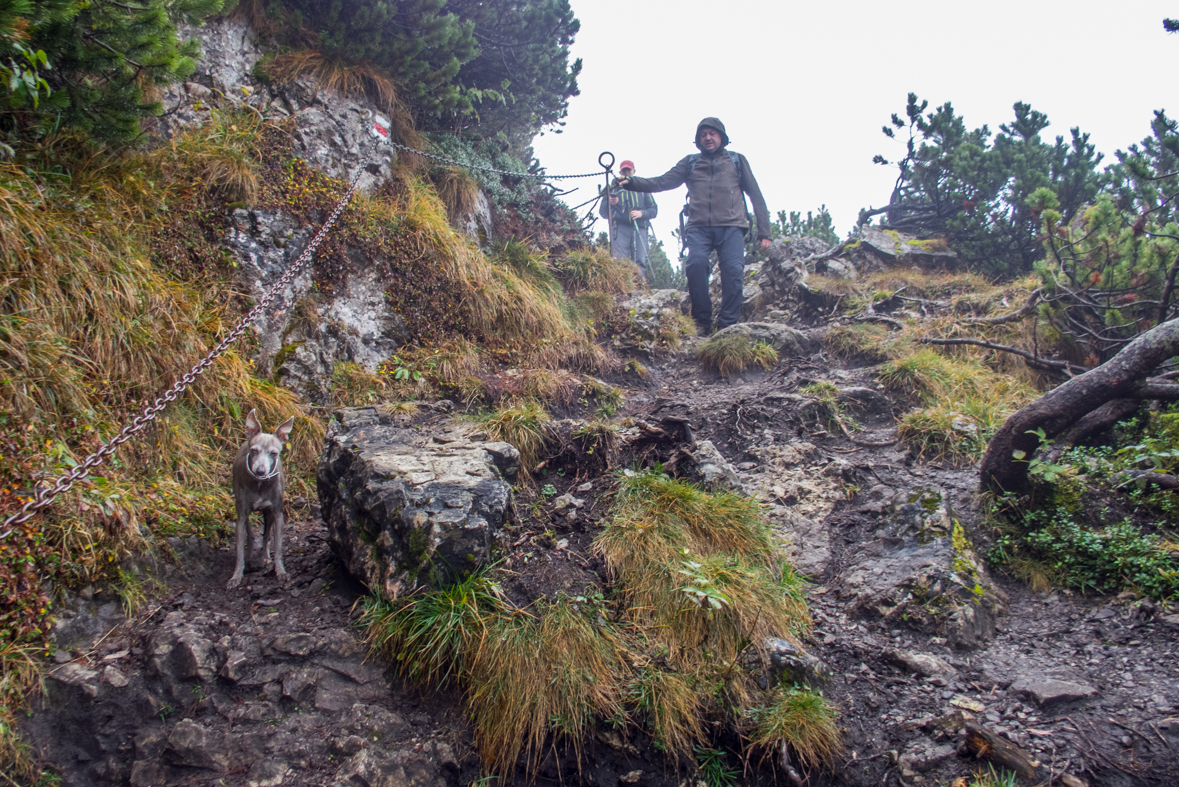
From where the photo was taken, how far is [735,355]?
708 cm

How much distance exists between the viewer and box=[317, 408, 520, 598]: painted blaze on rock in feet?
9.94

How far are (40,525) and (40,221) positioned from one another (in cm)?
207

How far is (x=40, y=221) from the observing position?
3396 millimetres

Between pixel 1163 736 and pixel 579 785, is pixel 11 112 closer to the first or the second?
pixel 579 785

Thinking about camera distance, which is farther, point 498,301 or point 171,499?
point 498,301

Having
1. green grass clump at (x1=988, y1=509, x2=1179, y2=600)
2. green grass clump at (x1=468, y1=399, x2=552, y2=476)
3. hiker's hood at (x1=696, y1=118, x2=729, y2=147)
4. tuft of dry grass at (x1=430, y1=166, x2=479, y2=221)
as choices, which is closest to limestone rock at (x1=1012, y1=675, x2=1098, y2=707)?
green grass clump at (x1=988, y1=509, x2=1179, y2=600)

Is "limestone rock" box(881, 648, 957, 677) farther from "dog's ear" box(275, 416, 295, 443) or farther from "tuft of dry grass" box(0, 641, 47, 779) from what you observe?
"tuft of dry grass" box(0, 641, 47, 779)

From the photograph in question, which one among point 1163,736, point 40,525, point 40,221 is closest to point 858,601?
point 1163,736

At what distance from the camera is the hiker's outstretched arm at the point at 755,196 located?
8461 millimetres

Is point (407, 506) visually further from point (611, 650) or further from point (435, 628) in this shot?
point (611, 650)

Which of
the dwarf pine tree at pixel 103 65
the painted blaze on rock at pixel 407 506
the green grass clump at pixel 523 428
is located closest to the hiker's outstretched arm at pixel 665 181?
the green grass clump at pixel 523 428

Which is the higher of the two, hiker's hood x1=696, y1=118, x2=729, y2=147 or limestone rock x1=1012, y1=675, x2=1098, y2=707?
hiker's hood x1=696, y1=118, x2=729, y2=147

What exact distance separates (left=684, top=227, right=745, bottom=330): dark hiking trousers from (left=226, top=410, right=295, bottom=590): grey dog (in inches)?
266

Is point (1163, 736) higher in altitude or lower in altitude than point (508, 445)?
lower
